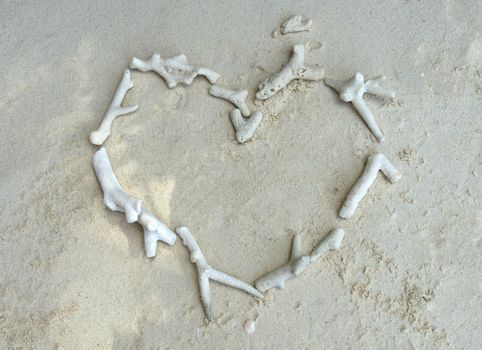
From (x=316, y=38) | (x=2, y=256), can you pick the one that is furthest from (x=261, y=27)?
(x=2, y=256)

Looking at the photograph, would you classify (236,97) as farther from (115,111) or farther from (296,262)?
(296,262)

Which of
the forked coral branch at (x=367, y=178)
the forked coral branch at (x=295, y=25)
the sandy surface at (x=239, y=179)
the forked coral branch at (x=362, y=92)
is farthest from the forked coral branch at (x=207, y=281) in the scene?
the forked coral branch at (x=295, y=25)

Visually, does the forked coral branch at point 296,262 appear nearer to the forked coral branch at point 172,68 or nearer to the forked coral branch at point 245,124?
the forked coral branch at point 245,124

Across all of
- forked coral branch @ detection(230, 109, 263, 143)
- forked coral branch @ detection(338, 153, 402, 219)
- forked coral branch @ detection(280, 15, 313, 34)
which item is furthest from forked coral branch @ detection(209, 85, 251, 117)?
forked coral branch @ detection(338, 153, 402, 219)

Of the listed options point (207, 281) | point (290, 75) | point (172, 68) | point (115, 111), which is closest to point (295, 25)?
point (290, 75)

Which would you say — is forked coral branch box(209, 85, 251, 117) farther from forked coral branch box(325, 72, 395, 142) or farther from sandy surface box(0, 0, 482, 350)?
forked coral branch box(325, 72, 395, 142)
